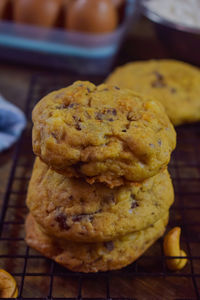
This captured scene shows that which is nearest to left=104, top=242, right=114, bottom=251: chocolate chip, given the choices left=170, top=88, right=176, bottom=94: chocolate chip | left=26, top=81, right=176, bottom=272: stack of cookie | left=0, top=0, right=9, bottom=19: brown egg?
left=26, top=81, right=176, bottom=272: stack of cookie

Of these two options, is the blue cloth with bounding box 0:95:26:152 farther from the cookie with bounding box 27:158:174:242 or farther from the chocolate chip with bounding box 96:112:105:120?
the chocolate chip with bounding box 96:112:105:120

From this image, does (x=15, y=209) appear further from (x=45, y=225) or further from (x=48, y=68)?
(x=48, y=68)

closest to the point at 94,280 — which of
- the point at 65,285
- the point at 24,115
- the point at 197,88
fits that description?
the point at 65,285

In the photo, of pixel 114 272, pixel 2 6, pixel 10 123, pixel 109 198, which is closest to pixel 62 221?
pixel 109 198

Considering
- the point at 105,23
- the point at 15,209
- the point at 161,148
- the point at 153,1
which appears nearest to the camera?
the point at 161,148

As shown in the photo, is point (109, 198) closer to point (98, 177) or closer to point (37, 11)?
point (98, 177)

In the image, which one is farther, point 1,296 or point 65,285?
point 65,285
